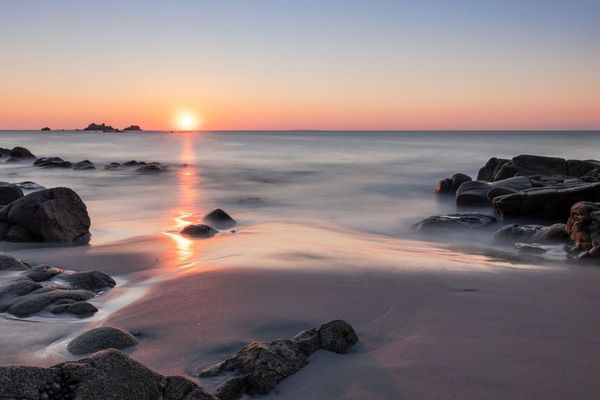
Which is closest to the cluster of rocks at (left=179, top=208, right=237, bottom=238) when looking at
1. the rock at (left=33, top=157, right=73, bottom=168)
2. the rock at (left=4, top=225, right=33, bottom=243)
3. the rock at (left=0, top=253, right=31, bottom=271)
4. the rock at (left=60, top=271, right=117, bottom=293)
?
the rock at (left=4, top=225, right=33, bottom=243)

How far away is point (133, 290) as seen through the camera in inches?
245

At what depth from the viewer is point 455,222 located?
11.1 m

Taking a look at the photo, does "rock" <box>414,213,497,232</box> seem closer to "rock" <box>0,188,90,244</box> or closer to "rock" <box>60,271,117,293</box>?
"rock" <box>0,188,90,244</box>

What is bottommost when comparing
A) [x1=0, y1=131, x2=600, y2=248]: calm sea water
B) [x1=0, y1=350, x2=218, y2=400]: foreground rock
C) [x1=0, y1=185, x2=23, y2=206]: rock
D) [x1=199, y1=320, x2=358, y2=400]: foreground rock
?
[x1=0, y1=131, x2=600, y2=248]: calm sea water

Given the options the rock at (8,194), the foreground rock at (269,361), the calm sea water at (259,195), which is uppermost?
the rock at (8,194)

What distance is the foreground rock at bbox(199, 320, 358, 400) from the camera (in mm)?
3438

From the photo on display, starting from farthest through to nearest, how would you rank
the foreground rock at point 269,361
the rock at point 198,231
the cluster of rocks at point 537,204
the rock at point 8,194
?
the rock at point 8,194, the rock at point 198,231, the cluster of rocks at point 537,204, the foreground rock at point 269,361

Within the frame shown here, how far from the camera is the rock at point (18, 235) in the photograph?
8836 mm

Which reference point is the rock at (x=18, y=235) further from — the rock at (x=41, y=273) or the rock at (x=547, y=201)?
the rock at (x=547, y=201)

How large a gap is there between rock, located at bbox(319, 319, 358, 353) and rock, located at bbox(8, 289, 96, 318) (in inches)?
108

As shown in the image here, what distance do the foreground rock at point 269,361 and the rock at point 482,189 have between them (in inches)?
405

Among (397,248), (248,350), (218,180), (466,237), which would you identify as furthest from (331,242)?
(218,180)

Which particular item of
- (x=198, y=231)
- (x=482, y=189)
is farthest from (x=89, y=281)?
(x=482, y=189)

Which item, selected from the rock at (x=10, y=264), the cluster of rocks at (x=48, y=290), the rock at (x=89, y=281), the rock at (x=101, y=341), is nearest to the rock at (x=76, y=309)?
the cluster of rocks at (x=48, y=290)
